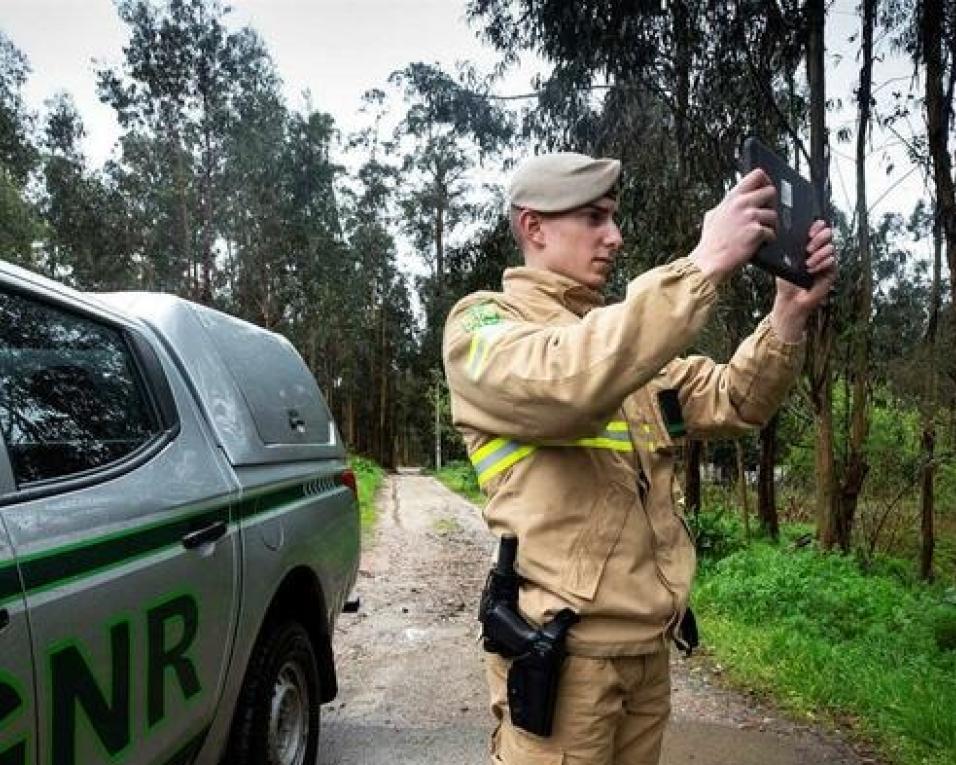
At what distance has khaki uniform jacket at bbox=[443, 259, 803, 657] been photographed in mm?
1499

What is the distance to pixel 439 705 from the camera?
4.93 meters

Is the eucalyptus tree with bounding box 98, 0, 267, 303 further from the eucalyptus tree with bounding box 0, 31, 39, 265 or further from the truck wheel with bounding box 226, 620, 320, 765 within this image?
the truck wheel with bounding box 226, 620, 320, 765

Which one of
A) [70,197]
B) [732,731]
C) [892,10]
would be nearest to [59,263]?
[70,197]

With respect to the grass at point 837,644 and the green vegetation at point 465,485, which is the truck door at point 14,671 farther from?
the green vegetation at point 465,485

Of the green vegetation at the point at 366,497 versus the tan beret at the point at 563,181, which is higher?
the tan beret at the point at 563,181

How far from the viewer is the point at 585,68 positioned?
1162 centimetres

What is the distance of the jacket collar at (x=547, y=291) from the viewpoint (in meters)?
1.92

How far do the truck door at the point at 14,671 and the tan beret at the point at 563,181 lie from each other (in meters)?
1.29

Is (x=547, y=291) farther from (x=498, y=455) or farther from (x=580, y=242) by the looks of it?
(x=498, y=455)

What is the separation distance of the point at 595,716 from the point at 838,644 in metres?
5.42

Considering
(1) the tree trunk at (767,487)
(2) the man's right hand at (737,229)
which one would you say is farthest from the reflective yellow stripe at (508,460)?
(1) the tree trunk at (767,487)

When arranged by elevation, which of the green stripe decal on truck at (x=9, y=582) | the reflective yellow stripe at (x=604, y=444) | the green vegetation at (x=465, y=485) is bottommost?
the green vegetation at (x=465, y=485)

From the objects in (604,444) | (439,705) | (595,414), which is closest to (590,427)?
(595,414)

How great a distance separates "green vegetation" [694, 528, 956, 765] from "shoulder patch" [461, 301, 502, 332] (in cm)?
341
